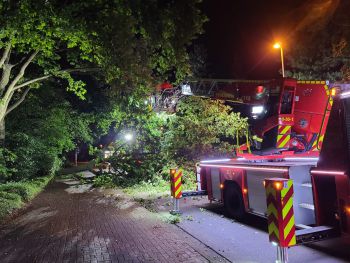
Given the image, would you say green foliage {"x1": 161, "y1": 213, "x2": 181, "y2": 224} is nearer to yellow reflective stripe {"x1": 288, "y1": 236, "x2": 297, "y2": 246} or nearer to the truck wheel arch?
the truck wheel arch

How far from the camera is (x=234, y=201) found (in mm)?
8836

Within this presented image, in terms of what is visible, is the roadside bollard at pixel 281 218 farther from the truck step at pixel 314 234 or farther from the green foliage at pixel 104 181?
the green foliage at pixel 104 181

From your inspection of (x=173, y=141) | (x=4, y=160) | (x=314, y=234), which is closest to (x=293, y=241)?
(x=314, y=234)

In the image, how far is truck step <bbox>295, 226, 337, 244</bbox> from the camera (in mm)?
5250

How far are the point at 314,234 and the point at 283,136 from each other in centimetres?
528

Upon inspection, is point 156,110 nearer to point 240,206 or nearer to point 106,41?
point 106,41

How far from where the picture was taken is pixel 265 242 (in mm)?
6855

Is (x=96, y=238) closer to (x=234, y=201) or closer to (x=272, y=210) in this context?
(x=234, y=201)

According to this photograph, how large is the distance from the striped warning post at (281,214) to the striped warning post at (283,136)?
533 cm

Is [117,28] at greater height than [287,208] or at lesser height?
greater

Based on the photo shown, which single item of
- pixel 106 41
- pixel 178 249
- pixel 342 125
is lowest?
pixel 178 249

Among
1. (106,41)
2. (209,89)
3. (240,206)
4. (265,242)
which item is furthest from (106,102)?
(265,242)

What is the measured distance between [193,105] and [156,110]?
197 centimetres

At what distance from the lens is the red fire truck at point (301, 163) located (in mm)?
5305
